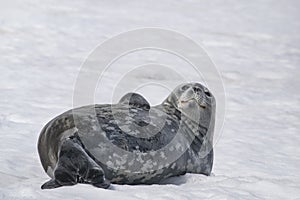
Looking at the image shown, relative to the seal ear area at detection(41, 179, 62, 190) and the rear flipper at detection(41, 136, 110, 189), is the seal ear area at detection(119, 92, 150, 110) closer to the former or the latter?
the rear flipper at detection(41, 136, 110, 189)

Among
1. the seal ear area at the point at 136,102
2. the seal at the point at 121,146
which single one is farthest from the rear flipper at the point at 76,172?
the seal ear area at the point at 136,102

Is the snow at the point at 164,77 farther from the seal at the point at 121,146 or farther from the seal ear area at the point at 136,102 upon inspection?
the seal ear area at the point at 136,102

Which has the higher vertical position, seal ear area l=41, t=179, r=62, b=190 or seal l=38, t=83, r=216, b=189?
seal l=38, t=83, r=216, b=189

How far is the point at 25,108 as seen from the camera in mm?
4641

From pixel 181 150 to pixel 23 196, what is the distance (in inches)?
35.4

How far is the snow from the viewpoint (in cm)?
303

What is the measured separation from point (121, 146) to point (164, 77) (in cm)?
332

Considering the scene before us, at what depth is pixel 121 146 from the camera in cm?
298

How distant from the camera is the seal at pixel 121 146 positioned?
2750 millimetres

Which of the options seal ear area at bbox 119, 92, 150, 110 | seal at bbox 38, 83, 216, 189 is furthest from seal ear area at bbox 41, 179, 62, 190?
seal ear area at bbox 119, 92, 150, 110

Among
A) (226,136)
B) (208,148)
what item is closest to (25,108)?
(226,136)

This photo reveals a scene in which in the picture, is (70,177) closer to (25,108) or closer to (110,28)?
(25,108)

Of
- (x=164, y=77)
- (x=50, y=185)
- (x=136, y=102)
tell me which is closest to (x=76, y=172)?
(x=50, y=185)

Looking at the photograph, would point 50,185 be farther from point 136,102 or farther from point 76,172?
point 136,102
